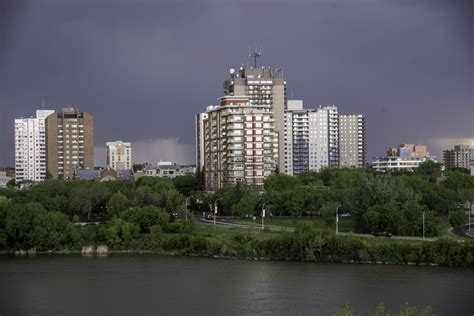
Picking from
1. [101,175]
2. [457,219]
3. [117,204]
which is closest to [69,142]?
[101,175]

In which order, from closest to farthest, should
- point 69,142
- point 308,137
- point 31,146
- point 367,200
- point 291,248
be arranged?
point 291,248, point 367,200, point 69,142, point 308,137, point 31,146

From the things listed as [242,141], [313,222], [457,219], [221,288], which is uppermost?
[242,141]

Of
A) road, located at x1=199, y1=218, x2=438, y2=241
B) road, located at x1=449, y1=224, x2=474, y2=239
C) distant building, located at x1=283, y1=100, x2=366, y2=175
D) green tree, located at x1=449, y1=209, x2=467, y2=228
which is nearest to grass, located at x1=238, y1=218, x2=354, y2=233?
road, located at x1=199, y1=218, x2=438, y2=241

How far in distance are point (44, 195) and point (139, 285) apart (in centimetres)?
2175

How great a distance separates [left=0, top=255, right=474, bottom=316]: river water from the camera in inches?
850

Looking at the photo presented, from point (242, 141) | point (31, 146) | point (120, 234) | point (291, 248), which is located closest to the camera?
point (291, 248)

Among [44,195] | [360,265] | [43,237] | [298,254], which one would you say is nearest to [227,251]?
[298,254]

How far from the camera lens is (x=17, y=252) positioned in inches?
1368

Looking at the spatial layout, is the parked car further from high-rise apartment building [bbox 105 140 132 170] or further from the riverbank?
high-rise apartment building [bbox 105 140 132 170]

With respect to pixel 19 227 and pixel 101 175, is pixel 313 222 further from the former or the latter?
pixel 101 175

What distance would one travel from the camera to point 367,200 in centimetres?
3688

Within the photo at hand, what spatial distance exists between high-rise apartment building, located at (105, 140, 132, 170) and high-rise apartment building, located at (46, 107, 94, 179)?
18.3 m

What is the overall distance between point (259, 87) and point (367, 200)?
1067 inches

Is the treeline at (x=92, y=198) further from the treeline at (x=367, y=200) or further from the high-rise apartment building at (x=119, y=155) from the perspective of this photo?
the high-rise apartment building at (x=119, y=155)
